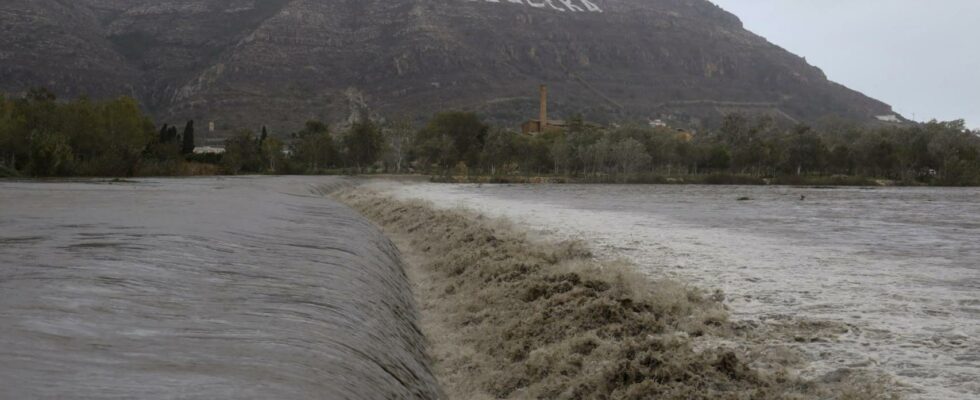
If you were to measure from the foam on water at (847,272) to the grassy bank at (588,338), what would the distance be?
72cm

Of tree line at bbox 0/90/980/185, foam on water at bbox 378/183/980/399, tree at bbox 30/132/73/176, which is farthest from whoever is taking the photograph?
tree line at bbox 0/90/980/185

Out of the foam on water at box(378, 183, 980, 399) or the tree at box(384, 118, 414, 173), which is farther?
the tree at box(384, 118, 414, 173)

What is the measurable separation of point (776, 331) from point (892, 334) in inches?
54.7

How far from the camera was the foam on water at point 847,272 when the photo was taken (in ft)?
28.9

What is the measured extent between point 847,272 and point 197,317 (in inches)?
503

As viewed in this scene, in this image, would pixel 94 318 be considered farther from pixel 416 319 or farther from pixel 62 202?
pixel 62 202

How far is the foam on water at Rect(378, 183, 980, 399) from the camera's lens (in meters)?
8.80

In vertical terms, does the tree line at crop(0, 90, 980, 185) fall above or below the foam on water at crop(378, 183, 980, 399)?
above

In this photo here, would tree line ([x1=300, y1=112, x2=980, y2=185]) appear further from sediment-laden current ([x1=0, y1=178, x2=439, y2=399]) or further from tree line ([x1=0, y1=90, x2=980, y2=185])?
sediment-laden current ([x1=0, y1=178, x2=439, y2=399])

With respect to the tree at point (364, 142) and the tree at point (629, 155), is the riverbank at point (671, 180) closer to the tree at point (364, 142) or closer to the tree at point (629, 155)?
the tree at point (629, 155)

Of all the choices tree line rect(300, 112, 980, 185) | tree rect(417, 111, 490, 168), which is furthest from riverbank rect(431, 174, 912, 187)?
tree rect(417, 111, 490, 168)

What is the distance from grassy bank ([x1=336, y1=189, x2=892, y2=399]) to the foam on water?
2.35 feet

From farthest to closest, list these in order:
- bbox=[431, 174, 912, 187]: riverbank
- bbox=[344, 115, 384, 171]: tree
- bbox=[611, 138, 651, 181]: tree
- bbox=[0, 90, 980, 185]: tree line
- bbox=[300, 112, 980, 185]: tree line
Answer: bbox=[344, 115, 384, 171]: tree → bbox=[611, 138, 651, 181]: tree → bbox=[431, 174, 912, 187]: riverbank → bbox=[300, 112, 980, 185]: tree line → bbox=[0, 90, 980, 185]: tree line

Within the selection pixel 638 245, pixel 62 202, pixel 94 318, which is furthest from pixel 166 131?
pixel 94 318
